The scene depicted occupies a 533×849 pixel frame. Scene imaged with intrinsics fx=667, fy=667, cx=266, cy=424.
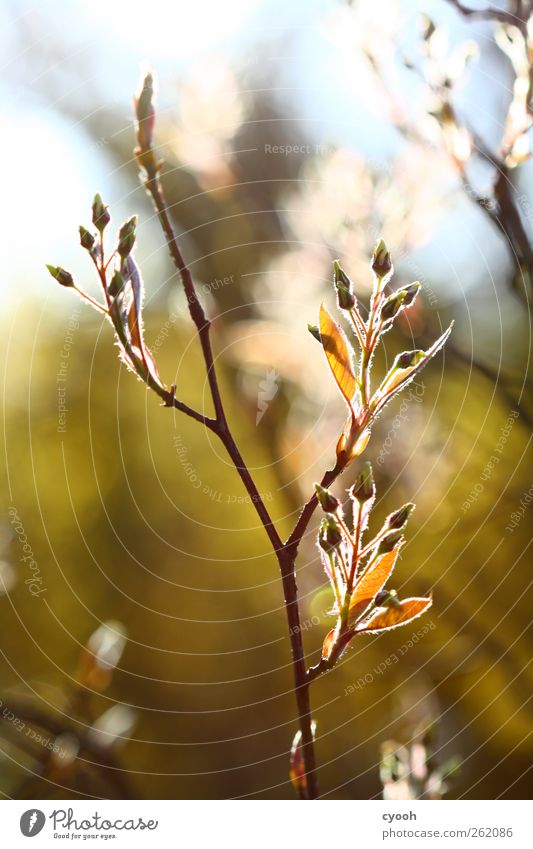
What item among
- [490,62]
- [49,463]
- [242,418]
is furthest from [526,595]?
[49,463]

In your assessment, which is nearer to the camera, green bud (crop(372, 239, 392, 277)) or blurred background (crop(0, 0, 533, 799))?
green bud (crop(372, 239, 392, 277))

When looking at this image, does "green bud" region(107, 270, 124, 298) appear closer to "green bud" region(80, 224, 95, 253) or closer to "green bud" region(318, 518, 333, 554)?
"green bud" region(80, 224, 95, 253)
